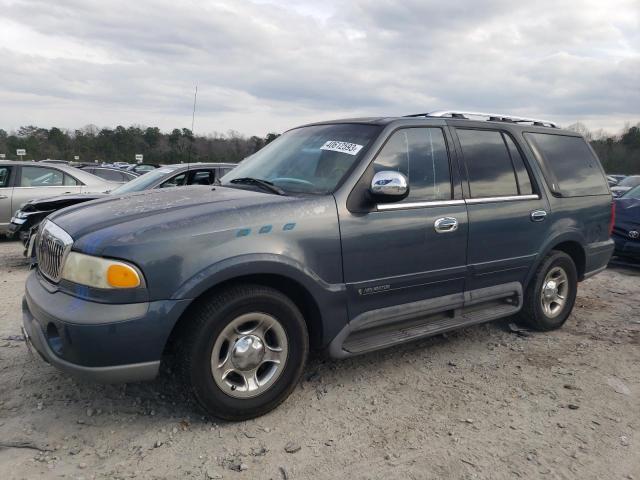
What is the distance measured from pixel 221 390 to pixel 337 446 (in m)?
0.72

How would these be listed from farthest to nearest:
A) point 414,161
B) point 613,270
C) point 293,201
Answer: point 613,270, point 414,161, point 293,201

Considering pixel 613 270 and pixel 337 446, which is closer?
pixel 337 446

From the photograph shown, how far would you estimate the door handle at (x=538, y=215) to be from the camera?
168 inches

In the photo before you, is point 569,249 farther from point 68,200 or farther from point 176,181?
point 68,200

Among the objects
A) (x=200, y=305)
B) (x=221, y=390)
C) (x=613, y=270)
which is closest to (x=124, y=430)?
(x=221, y=390)

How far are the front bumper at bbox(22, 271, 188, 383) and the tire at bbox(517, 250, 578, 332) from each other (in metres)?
3.21

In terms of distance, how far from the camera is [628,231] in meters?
7.52

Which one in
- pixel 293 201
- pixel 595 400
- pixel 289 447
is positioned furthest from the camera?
pixel 595 400

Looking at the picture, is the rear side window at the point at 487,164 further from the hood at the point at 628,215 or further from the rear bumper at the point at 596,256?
the hood at the point at 628,215

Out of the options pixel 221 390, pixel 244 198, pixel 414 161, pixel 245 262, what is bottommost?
pixel 221 390

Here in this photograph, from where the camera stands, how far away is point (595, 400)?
11.1 feet

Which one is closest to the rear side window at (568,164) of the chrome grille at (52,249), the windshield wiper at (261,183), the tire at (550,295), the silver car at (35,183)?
the tire at (550,295)

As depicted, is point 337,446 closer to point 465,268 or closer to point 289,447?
point 289,447

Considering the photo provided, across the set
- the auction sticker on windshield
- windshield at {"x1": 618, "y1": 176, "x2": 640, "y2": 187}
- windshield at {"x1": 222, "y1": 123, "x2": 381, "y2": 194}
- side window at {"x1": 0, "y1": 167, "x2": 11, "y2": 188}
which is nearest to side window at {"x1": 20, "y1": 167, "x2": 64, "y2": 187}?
side window at {"x1": 0, "y1": 167, "x2": 11, "y2": 188}
